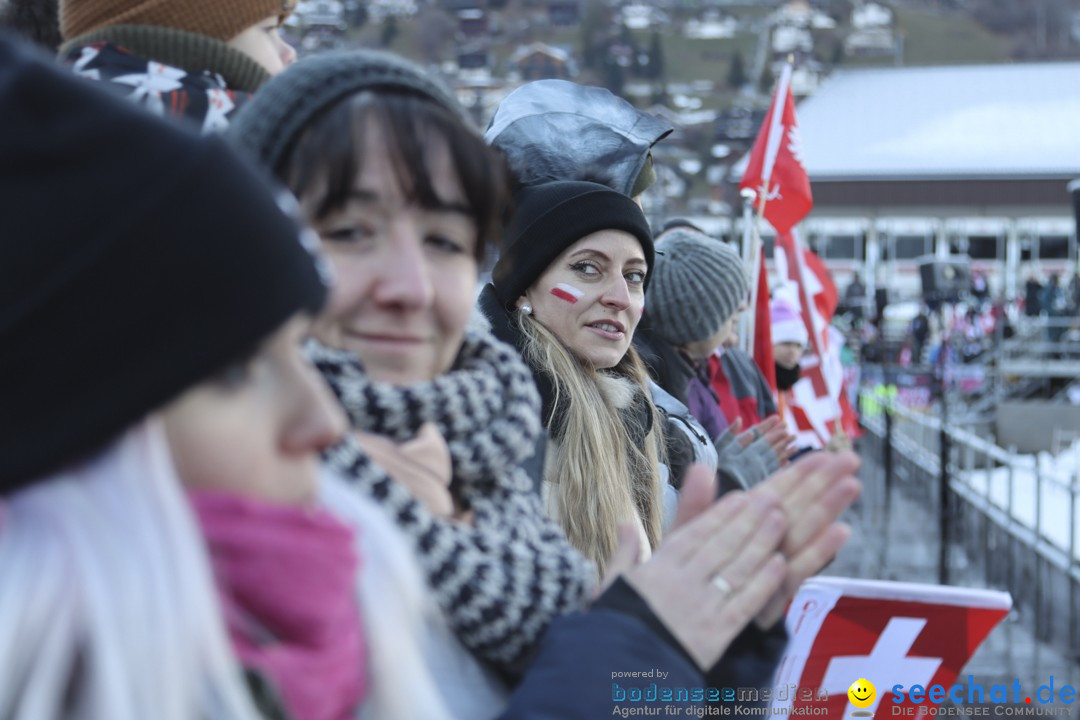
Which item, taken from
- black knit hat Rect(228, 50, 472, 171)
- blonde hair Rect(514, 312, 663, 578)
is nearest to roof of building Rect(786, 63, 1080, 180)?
blonde hair Rect(514, 312, 663, 578)

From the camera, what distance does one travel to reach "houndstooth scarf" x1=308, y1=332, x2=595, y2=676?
1.29m

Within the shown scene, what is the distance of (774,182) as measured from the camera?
22.6 ft

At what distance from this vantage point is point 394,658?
1102 mm

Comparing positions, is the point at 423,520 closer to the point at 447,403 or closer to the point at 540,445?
the point at 447,403

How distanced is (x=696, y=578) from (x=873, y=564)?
9.15m

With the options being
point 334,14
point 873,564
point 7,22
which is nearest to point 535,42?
point 334,14

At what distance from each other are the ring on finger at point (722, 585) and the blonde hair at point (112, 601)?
57 centimetres

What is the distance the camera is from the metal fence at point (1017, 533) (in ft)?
25.2

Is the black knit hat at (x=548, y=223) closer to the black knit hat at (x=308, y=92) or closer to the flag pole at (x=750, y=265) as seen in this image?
the black knit hat at (x=308, y=92)

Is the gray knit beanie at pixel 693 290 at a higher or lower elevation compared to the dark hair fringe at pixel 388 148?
lower

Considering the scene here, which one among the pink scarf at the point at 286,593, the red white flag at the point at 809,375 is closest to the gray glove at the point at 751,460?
the pink scarf at the point at 286,593


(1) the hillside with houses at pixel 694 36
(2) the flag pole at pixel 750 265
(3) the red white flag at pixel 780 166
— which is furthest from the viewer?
(1) the hillside with houses at pixel 694 36

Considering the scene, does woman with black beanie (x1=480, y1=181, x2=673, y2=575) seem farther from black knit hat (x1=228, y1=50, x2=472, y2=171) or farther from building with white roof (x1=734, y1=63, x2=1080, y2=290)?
building with white roof (x1=734, y1=63, x2=1080, y2=290)

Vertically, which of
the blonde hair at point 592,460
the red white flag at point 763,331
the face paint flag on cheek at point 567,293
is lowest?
the red white flag at point 763,331
